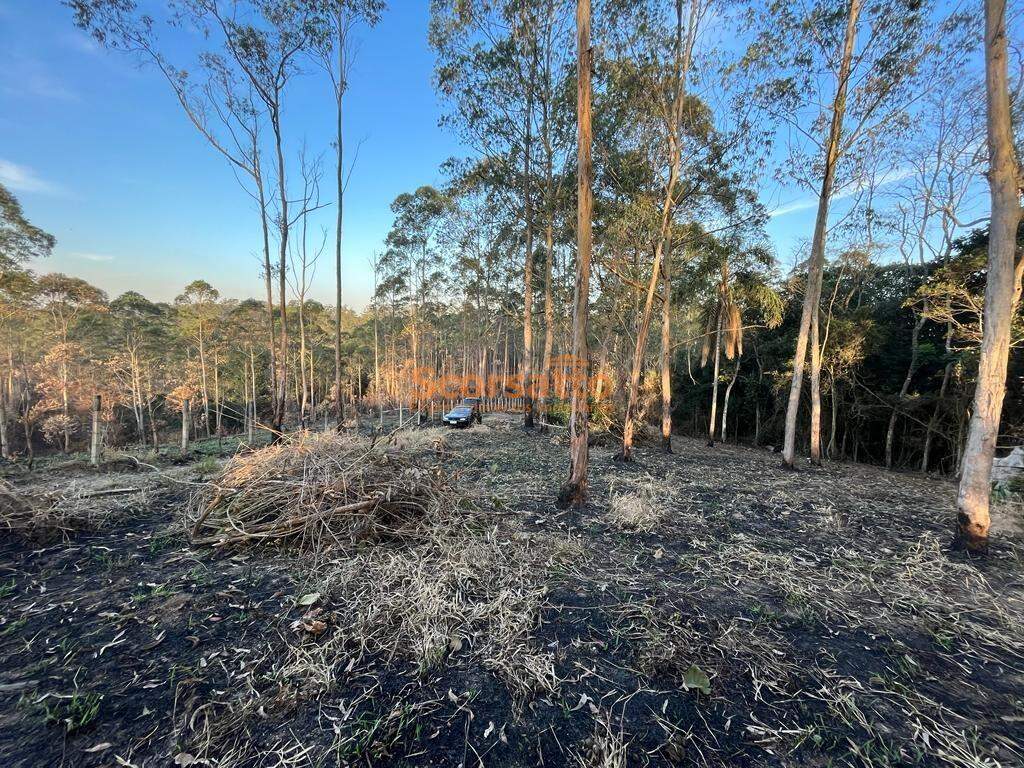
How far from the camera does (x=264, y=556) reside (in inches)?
127

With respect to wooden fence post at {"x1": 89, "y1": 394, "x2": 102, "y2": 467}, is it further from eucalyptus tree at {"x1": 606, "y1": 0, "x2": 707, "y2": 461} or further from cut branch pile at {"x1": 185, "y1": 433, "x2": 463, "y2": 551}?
eucalyptus tree at {"x1": 606, "y1": 0, "x2": 707, "y2": 461}

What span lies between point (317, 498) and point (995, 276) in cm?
702

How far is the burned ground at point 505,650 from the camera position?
1.57m

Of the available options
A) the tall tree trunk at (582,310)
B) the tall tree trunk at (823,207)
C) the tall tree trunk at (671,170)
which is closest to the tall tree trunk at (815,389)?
the tall tree trunk at (823,207)

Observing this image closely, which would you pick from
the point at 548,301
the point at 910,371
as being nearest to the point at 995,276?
the point at 910,371

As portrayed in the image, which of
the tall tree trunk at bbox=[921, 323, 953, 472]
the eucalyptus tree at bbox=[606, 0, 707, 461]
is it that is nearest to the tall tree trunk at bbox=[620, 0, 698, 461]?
the eucalyptus tree at bbox=[606, 0, 707, 461]

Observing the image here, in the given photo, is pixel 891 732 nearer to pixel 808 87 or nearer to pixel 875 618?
pixel 875 618

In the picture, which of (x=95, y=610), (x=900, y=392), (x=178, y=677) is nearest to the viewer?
(x=178, y=677)

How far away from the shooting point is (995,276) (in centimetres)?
363

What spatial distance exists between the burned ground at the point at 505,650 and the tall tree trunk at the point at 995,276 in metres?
0.70

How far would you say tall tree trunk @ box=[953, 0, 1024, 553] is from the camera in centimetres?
360

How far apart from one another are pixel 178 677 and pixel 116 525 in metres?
3.16

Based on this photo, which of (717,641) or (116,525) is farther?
(116,525)

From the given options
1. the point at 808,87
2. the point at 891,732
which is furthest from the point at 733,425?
the point at 891,732
